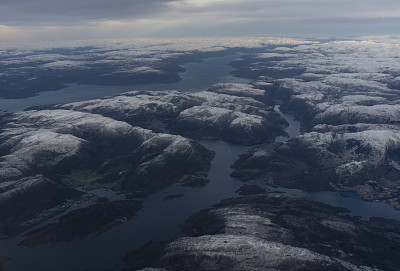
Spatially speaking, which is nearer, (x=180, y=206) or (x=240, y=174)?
(x=180, y=206)

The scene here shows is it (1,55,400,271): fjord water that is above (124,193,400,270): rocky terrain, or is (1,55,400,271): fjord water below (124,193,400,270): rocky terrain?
below

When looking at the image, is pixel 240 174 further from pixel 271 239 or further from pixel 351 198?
pixel 271 239

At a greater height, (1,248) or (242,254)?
(242,254)

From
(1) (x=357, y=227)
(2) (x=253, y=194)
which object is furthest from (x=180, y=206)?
(1) (x=357, y=227)

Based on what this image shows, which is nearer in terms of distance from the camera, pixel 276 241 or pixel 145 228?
pixel 276 241

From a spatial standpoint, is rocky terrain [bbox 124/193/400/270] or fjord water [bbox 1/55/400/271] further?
fjord water [bbox 1/55/400/271]

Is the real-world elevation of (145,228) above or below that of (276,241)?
below

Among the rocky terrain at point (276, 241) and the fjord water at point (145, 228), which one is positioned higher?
the rocky terrain at point (276, 241)

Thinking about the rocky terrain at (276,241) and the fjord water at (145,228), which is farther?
the fjord water at (145,228)
